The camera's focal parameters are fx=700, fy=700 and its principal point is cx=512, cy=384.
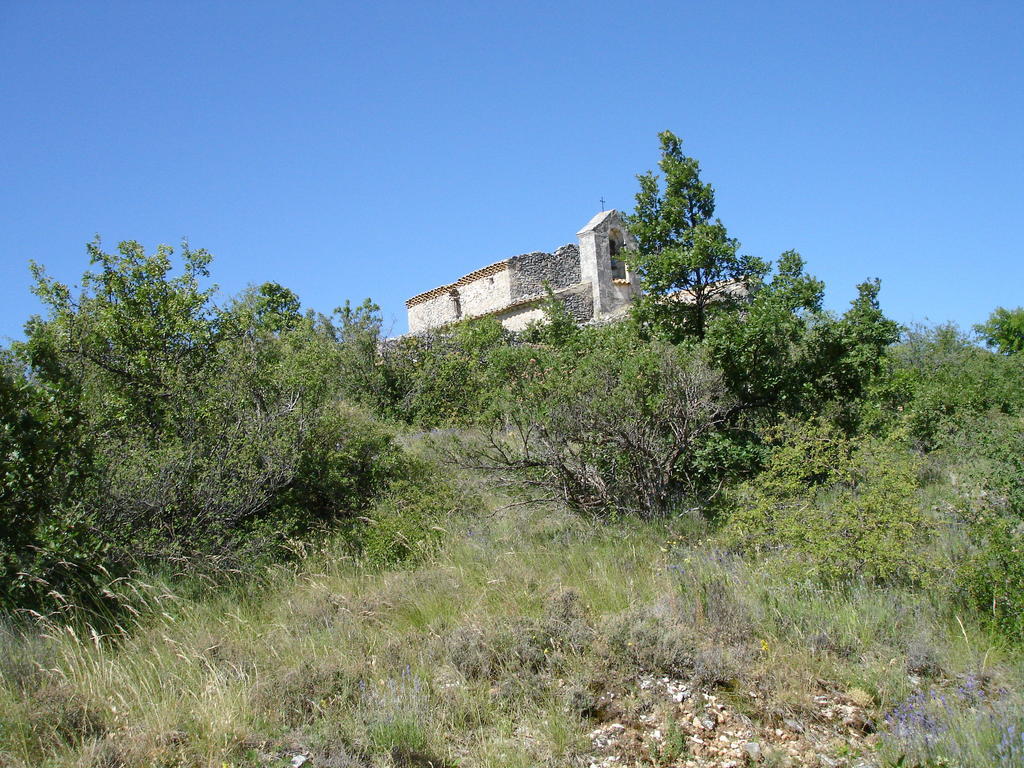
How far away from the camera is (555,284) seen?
2888 cm

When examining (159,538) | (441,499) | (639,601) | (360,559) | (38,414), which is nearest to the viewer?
(639,601)

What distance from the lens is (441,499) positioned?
838 cm

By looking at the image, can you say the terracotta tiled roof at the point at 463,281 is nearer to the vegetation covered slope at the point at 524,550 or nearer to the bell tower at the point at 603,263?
the bell tower at the point at 603,263

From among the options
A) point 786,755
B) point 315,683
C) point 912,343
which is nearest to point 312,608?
point 315,683

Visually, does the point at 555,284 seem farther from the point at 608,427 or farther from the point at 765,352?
the point at 608,427

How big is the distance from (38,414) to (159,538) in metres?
1.51

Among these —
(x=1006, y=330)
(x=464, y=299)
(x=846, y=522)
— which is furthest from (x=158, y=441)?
(x=1006, y=330)

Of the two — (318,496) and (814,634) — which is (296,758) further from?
(318,496)

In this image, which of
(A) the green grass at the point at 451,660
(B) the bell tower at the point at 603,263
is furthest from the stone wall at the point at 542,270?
(A) the green grass at the point at 451,660

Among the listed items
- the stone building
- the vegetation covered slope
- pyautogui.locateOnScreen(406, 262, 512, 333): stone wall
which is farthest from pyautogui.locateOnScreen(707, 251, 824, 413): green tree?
pyautogui.locateOnScreen(406, 262, 512, 333): stone wall

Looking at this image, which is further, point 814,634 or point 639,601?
point 639,601

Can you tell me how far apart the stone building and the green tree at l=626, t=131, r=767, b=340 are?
13.9 metres

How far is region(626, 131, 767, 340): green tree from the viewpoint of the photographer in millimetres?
10047

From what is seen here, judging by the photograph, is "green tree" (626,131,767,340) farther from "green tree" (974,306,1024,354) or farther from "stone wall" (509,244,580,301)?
"green tree" (974,306,1024,354)
